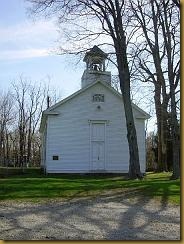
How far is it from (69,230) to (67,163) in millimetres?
20524

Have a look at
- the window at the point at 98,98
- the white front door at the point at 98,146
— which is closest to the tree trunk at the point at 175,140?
the white front door at the point at 98,146

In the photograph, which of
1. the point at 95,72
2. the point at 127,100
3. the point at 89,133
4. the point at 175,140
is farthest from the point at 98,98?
the point at 175,140

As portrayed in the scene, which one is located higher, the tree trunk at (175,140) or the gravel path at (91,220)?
the tree trunk at (175,140)

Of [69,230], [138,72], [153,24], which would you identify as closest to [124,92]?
[138,72]

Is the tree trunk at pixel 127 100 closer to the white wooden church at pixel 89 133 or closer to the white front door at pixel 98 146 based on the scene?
the white wooden church at pixel 89 133

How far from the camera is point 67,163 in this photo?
30.2 metres

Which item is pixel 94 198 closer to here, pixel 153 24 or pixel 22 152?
pixel 153 24

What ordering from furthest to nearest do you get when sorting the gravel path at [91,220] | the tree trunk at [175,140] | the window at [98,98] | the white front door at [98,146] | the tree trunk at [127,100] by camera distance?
1. the window at [98,98]
2. the white front door at [98,146]
3. the tree trunk at [127,100]
4. the tree trunk at [175,140]
5. the gravel path at [91,220]

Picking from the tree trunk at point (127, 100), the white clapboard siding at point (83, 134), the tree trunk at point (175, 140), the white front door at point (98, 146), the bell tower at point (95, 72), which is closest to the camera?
the tree trunk at point (175, 140)

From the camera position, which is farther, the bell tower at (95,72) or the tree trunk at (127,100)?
the bell tower at (95,72)

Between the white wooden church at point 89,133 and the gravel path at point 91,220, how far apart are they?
15.1 meters

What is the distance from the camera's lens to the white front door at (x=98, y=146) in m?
30.6

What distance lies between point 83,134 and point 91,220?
19.9m

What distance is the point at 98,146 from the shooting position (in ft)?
101
